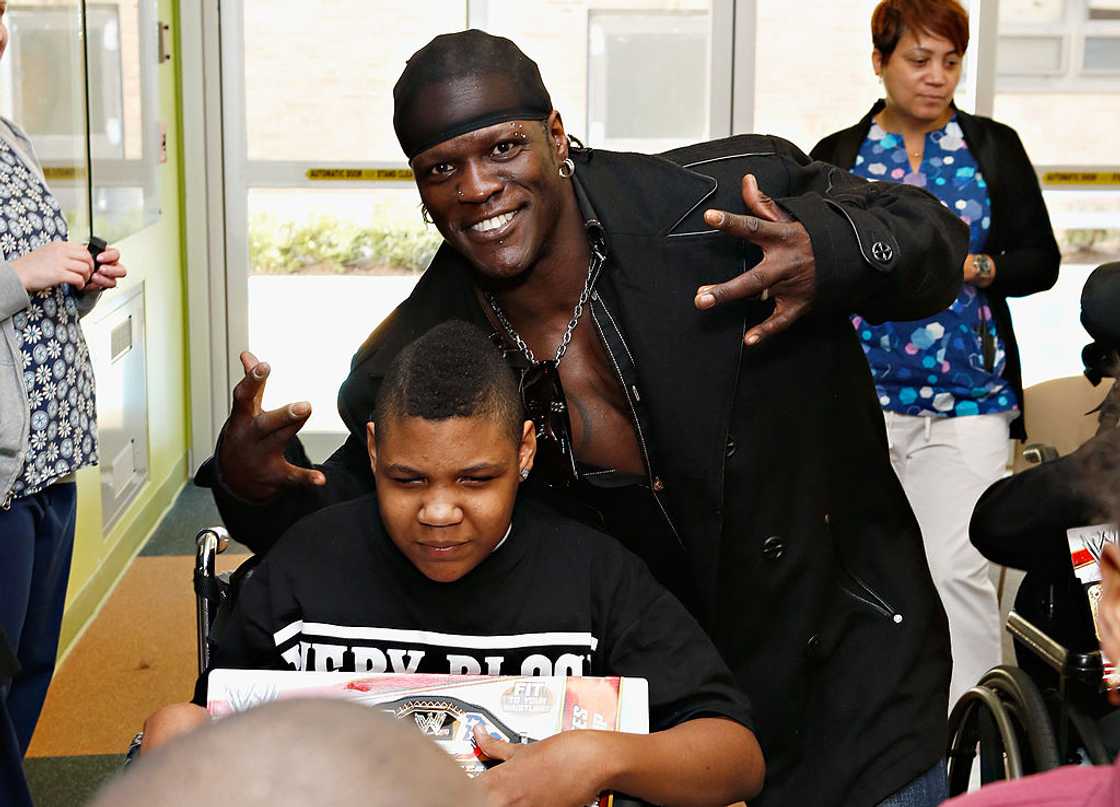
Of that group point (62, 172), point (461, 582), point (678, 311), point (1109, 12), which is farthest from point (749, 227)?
point (1109, 12)

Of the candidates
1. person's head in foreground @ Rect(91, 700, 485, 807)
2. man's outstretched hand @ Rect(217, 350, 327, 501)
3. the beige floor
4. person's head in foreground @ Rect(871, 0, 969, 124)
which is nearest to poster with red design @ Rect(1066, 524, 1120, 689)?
man's outstretched hand @ Rect(217, 350, 327, 501)

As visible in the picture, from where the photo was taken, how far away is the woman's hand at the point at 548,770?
1.53 meters

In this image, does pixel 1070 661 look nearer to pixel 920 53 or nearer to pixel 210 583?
pixel 210 583

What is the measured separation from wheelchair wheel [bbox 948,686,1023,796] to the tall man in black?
0.36 m

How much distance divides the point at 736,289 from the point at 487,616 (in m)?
0.50

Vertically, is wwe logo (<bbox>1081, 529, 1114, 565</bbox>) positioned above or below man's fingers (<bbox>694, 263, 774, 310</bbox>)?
below

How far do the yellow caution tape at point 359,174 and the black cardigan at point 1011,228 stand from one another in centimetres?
309

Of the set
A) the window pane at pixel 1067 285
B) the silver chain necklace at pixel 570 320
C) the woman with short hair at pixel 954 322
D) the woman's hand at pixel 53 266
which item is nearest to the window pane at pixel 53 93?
the woman's hand at pixel 53 266

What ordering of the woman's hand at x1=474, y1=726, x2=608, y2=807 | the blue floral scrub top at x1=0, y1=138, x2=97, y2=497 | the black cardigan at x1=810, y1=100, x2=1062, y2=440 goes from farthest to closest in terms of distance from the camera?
the black cardigan at x1=810, y1=100, x2=1062, y2=440 < the blue floral scrub top at x1=0, y1=138, x2=97, y2=497 < the woman's hand at x1=474, y1=726, x2=608, y2=807

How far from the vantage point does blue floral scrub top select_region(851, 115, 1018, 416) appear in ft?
11.6

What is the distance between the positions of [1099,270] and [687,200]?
0.83 meters

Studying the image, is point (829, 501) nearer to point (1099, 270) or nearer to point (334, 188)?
point (1099, 270)

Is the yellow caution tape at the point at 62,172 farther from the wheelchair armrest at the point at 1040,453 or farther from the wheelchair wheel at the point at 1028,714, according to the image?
the wheelchair wheel at the point at 1028,714

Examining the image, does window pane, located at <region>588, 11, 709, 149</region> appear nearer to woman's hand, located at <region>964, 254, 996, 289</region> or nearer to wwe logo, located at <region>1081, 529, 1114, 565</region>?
woman's hand, located at <region>964, 254, 996, 289</region>
